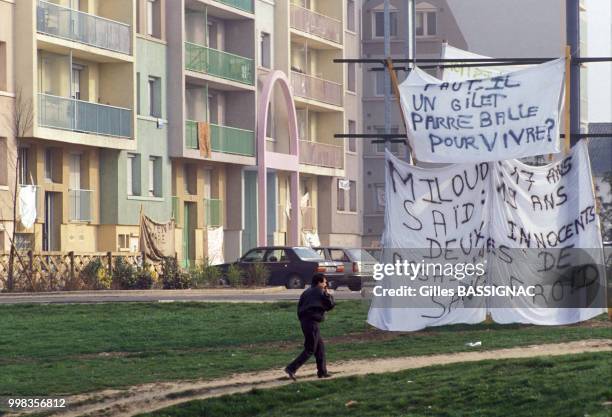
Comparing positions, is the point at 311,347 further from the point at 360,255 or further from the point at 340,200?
the point at 340,200

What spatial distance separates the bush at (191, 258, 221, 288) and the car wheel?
2091 mm

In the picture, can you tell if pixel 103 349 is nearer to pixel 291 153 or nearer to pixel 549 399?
pixel 549 399

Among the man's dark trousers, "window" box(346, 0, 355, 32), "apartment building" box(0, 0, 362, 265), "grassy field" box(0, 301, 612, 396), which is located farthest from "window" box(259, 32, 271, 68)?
the man's dark trousers

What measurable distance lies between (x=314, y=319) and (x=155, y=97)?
37.4 metres

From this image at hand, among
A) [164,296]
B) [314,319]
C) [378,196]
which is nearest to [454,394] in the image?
[314,319]

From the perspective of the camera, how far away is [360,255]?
49.6 m

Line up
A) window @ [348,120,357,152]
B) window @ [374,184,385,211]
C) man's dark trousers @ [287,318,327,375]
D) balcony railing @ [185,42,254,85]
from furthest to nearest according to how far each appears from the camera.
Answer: window @ [374,184,385,211] < window @ [348,120,357,152] < balcony railing @ [185,42,254,85] < man's dark trousers @ [287,318,327,375]

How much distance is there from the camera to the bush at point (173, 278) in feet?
153

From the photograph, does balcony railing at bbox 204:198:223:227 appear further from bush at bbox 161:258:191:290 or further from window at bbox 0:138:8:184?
window at bbox 0:138:8:184

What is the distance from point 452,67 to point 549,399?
11.6m

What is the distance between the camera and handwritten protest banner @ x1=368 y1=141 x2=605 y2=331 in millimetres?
26156

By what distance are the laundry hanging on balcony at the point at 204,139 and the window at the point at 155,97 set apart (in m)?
2.27

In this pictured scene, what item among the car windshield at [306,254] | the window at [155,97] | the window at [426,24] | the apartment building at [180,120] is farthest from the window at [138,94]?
the window at [426,24]

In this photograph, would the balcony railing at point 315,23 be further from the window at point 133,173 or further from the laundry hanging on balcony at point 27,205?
the laundry hanging on balcony at point 27,205
